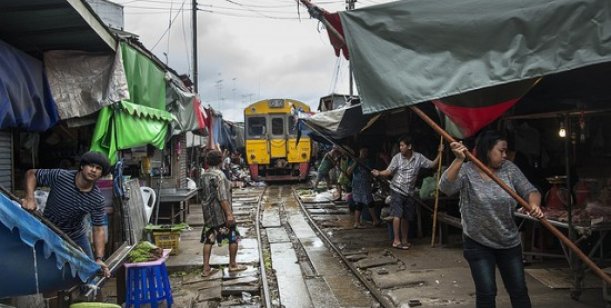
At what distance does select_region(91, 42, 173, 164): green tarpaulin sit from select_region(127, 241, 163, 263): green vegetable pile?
4.56 ft

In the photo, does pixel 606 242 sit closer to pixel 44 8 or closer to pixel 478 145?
pixel 478 145

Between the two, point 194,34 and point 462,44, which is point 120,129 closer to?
point 462,44

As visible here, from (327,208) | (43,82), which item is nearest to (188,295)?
(43,82)

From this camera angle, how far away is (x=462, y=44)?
3.67 metres

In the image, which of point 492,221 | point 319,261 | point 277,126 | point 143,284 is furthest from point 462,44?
point 277,126

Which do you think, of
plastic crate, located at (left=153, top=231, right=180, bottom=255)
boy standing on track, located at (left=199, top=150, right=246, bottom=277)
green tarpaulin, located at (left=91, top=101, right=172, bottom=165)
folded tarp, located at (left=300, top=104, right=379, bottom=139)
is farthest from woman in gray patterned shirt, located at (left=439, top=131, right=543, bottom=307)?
plastic crate, located at (left=153, top=231, right=180, bottom=255)

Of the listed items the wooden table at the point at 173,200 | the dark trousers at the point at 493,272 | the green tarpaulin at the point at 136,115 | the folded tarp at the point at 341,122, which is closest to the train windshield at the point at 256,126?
the wooden table at the point at 173,200

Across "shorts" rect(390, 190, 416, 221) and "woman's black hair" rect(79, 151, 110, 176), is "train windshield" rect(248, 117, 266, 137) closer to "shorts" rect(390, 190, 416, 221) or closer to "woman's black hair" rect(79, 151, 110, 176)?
"shorts" rect(390, 190, 416, 221)

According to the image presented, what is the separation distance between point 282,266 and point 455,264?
2502 millimetres

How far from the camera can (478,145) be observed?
3.93 meters

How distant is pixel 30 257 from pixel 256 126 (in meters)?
19.7

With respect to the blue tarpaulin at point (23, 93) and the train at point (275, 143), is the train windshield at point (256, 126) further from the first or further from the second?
the blue tarpaulin at point (23, 93)

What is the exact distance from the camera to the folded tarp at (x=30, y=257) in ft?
8.44

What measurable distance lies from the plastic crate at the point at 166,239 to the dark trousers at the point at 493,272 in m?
5.57
